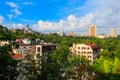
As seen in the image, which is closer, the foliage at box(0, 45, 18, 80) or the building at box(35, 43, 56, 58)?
the foliage at box(0, 45, 18, 80)

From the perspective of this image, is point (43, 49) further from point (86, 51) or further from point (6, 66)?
point (6, 66)

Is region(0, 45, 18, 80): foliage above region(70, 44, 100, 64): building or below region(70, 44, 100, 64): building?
above

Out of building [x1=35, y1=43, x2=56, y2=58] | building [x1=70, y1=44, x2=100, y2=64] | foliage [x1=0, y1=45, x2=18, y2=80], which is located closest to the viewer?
foliage [x1=0, y1=45, x2=18, y2=80]

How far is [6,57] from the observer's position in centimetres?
1541

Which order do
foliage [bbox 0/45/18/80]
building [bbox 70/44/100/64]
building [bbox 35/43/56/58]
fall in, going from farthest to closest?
building [bbox 70/44/100/64] < building [bbox 35/43/56/58] < foliage [bbox 0/45/18/80]

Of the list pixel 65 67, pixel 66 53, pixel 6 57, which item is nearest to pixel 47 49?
pixel 66 53

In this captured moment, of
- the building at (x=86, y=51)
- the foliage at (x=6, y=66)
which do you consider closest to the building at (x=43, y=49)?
the building at (x=86, y=51)

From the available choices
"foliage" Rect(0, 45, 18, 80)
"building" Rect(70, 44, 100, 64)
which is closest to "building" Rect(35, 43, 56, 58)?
"building" Rect(70, 44, 100, 64)

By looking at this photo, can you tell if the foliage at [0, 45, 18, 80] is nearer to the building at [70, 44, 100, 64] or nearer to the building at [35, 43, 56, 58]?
the building at [35, 43, 56, 58]

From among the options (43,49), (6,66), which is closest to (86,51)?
(43,49)

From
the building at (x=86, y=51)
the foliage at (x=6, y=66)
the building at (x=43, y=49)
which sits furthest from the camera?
the building at (x=86, y=51)

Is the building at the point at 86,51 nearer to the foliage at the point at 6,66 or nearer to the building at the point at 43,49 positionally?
the building at the point at 43,49

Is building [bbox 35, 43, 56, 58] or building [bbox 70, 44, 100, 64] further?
building [bbox 70, 44, 100, 64]

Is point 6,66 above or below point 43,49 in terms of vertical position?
above
